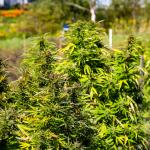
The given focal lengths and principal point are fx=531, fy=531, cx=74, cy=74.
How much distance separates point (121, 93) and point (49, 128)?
1619mm

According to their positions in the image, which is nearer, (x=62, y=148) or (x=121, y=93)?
(x=62, y=148)

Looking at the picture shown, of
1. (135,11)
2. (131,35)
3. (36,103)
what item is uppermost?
(131,35)

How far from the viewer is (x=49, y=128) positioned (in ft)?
15.4

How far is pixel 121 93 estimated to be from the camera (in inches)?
240

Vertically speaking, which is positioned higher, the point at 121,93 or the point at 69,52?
the point at 69,52

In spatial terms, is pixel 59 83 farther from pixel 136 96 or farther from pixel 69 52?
pixel 136 96

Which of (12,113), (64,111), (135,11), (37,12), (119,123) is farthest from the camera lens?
(135,11)

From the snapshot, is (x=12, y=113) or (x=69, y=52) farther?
(x=69, y=52)

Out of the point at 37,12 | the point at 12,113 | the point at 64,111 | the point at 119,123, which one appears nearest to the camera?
the point at 64,111

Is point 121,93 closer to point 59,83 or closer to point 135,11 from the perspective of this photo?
point 59,83

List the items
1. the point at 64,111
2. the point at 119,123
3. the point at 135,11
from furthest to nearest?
the point at 135,11, the point at 119,123, the point at 64,111

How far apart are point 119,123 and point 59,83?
1404 mm

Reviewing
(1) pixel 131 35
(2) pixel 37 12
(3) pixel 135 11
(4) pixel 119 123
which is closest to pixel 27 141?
(4) pixel 119 123

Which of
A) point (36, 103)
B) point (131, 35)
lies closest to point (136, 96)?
point (131, 35)
